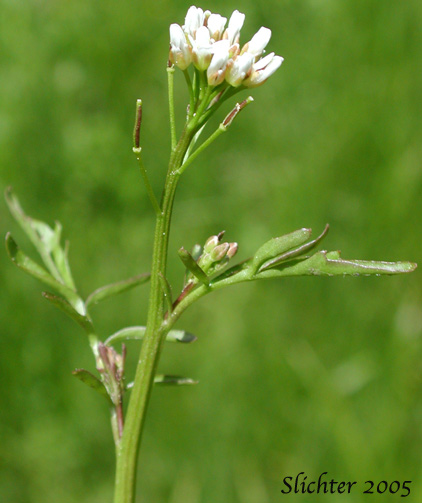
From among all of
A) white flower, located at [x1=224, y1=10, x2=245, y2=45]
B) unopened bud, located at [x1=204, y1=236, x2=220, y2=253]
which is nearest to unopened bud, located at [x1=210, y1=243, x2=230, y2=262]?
unopened bud, located at [x1=204, y1=236, x2=220, y2=253]

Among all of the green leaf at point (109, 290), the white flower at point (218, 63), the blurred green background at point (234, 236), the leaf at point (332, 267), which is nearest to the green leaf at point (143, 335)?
the green leaf at point (109, 290)

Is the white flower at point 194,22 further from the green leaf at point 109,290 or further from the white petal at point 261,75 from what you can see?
the green leaf at point 109,290

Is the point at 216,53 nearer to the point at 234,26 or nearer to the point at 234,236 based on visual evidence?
the point at 234,26

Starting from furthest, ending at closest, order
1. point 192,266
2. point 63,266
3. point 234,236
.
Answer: point 234,236
point 63,266
point 192,266

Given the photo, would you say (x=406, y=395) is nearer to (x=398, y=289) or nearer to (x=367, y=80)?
(x=398, y=289)

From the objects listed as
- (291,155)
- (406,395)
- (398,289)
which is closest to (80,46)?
(291,155)

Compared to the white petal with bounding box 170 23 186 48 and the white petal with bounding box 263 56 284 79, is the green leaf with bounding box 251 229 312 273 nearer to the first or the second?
the white petal with bounding box 263 56 284 79

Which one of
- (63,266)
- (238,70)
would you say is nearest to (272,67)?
(238,70)
